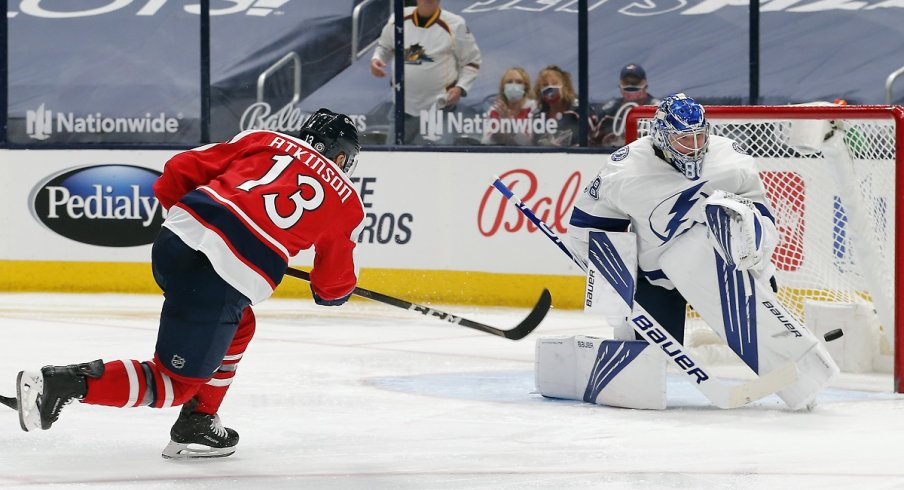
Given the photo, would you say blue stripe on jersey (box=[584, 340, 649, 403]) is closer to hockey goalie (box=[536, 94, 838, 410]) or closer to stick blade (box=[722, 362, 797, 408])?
hockey goalie (box=[536, 94, 838, 410])

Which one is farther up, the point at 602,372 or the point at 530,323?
the point at 530,323

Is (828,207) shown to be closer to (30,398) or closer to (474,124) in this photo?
(474,124)

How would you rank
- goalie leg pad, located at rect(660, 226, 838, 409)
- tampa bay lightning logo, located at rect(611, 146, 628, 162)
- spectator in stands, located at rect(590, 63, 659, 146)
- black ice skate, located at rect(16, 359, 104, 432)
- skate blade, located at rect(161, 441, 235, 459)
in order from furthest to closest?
spectator in stands, located at rect(590, 63, 659, 146), tampa bay lightning logo, located at rect(611, 146, 628, 162), goalie leg pad, located at rect(660, 226, 838, 409), skate blade, located at rect(161, 441, 235, 459), black ice skate, located at rect(16, 359, 104, 432)

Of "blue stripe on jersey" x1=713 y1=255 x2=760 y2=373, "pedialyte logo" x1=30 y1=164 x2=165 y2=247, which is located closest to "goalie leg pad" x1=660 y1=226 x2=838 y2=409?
"blue stripe on jersey" x1=713 y1=255 x2=760 y2=373

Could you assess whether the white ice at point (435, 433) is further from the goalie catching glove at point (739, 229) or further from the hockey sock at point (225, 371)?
the goalie catching glove at point (739, 229)

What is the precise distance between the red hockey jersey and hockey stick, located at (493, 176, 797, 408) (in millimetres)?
1223

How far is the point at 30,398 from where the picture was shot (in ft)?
9.90

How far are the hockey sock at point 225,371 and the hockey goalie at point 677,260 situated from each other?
1288mm

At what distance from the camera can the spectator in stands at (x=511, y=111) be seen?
762 cm

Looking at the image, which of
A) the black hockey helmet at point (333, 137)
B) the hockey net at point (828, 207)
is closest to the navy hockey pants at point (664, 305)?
the hockey net at point (828, 207)

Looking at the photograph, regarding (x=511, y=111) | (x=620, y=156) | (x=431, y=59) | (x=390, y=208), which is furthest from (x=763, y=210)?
(x=431, y=59)

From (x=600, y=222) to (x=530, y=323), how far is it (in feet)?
1.23

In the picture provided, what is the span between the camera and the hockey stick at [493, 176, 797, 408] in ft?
13.5

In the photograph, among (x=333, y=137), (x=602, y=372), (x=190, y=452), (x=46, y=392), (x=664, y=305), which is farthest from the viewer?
(x=664, y=305)
